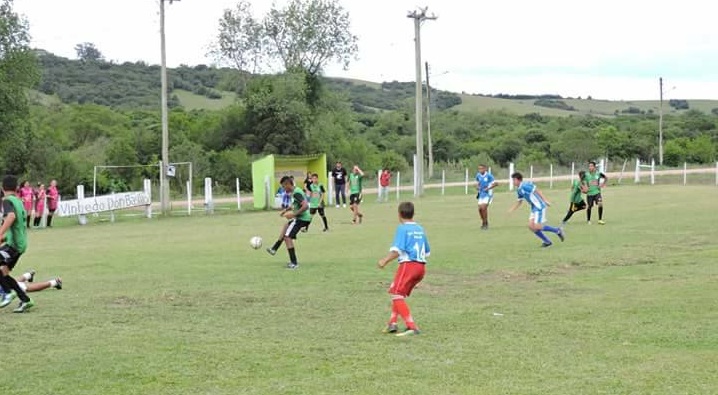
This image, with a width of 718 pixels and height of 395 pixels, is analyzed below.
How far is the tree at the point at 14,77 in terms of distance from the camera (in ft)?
159

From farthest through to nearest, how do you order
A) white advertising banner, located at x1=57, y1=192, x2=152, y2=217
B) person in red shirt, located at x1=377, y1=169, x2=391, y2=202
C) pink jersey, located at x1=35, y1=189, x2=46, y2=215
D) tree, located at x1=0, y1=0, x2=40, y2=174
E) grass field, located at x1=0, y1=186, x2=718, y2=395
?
tree, located at x1=0, y1=0, x2=40, y2=174, person in red shirt, located at x1=377, y1=169, x2=391, y2=202, white advertising banner, located at x1=57, y1=192, x2=152, y2=217, pink jersey, located at x1=35, y1=189, x2=46, y2=215, grass field, located at x1=0, y1=186, x2=718, y2=395

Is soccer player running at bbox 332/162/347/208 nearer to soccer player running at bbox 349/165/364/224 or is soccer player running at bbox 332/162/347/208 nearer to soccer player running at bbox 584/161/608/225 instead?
soccer player running at bbox 349/165/364/224

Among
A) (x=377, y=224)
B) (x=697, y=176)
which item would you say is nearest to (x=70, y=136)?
(x=697, y=176)

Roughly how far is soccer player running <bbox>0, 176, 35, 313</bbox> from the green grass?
98089mm

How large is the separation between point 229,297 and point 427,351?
4.69 metres

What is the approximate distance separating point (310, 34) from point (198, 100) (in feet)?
160

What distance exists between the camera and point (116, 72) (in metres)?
122

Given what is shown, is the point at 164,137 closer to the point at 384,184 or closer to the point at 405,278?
the point at 384,184

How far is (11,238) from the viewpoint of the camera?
11469mm

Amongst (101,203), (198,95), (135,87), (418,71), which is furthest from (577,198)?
(198,95)

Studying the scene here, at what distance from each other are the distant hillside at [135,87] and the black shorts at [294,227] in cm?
7727

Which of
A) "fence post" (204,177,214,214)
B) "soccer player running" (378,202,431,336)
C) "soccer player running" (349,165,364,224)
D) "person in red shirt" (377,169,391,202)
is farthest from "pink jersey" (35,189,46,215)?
"soccer player running" (378,202,431,336)

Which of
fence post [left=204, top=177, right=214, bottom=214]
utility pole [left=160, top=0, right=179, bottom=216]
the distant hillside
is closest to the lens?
fence post [left=204, top=177, right=214, bottom=214]

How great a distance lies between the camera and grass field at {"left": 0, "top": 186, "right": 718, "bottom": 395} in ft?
25.3
